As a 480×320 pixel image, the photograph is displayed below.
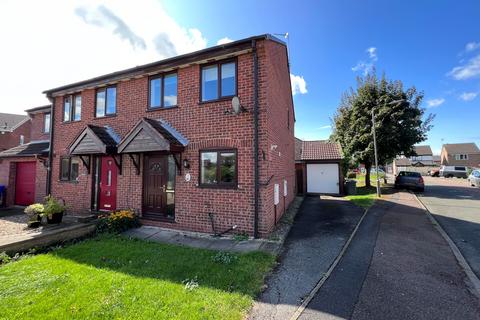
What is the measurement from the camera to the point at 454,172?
41.4 m

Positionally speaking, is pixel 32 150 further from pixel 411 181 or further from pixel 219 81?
pixel 411 181

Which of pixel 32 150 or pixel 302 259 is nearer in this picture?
pixel 302 259

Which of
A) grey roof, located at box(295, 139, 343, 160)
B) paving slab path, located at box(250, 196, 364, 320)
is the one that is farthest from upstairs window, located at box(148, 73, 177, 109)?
grey roof, located at box(295, 139, 343, 160)

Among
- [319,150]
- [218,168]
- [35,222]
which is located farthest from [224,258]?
[319,150]

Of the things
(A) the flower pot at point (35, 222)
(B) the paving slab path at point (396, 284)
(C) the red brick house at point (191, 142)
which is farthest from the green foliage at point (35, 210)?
(B) the paving slab path at point (396, 284)

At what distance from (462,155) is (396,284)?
76062 millimetres

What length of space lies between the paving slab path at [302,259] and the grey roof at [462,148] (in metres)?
70.7

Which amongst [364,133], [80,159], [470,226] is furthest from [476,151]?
[80,159]

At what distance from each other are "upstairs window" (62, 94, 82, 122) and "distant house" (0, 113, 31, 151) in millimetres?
25783

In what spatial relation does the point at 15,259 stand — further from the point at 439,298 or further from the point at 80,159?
the point at 439,298

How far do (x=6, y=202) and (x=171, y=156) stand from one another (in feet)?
38.0

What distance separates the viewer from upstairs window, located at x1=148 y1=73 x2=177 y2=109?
8750 mm

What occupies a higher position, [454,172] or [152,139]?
[152,139]

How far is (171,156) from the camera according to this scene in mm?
8422
